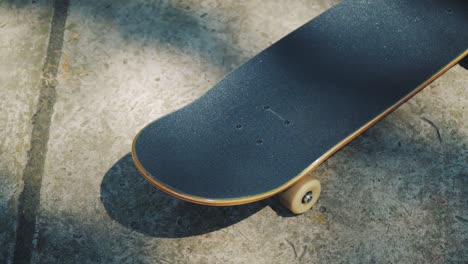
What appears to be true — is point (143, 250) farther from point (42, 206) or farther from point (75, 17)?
point (75, 17)

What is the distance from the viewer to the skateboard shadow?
2775 millimetres

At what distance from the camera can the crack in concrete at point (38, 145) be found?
9.07 ft

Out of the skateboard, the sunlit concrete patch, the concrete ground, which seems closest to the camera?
the skateboard

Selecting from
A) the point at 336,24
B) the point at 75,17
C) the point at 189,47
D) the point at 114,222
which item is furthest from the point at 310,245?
the point at 75,17

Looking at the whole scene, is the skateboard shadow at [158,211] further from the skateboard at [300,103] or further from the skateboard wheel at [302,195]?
the skateboard at [300,103]

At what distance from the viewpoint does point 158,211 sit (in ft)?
9.32

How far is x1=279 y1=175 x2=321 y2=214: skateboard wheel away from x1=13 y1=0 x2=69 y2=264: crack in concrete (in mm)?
1202

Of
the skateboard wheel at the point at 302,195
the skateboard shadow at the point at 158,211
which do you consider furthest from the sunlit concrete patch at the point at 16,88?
the skateboard wheel at the point at 302,195

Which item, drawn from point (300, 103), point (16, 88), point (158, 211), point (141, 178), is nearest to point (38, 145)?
point (16, 88)

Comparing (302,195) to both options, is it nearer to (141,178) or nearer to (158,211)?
(158,211)

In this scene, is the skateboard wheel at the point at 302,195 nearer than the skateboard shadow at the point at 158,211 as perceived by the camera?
Yes

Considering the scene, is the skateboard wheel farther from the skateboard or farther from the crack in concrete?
the crack in concrete

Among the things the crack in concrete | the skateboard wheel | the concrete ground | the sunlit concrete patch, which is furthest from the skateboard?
the sunlit concrete patch

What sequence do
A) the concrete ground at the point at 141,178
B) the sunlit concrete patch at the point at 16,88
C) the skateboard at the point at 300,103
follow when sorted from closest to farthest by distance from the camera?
1. the skateboard at the point at 300,103
2. the concrete ground at the point at 141,178
3. the sunlit concrete patch at the point at 16,88
